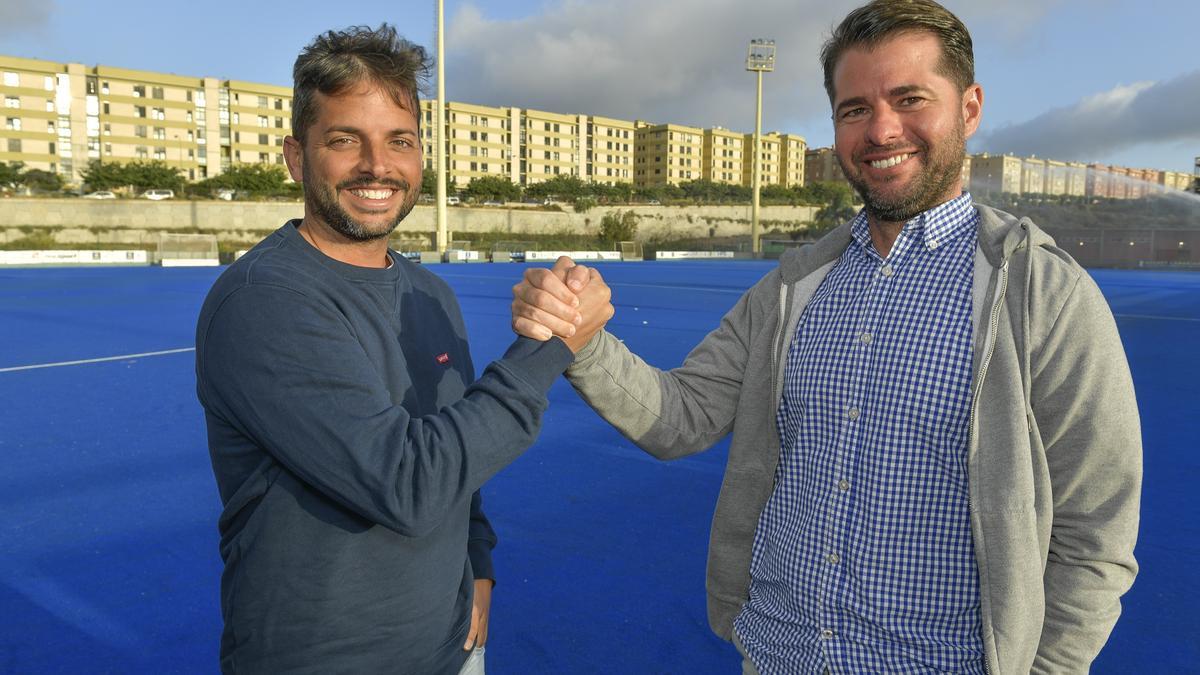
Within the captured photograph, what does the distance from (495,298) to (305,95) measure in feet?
56.7

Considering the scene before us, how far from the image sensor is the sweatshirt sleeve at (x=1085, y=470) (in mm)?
1577

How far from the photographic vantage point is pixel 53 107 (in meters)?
77.0

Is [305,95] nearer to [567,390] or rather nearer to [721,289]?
[567,390]

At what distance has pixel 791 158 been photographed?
130 meters

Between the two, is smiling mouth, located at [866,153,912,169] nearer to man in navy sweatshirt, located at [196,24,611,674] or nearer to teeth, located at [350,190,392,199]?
man in navy sweatshirt, located at [196,24,611,674]

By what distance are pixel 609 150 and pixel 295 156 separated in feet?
380

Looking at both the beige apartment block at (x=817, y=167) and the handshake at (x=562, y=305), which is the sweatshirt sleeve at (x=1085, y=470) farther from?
the beige apartment block at (x=817, y=167)

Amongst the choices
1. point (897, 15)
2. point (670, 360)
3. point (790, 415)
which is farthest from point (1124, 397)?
point (670, 360)

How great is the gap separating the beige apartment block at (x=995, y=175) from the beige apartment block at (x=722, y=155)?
187 feet

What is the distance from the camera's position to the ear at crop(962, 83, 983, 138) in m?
1.93

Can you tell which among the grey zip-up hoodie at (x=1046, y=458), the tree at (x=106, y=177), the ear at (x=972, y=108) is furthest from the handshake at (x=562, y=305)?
the tree at (x=106, y=177)

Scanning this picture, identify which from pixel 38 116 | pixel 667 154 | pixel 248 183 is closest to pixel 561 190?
pixel 248 183

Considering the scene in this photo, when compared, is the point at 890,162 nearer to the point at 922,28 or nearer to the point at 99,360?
the point at 922,28

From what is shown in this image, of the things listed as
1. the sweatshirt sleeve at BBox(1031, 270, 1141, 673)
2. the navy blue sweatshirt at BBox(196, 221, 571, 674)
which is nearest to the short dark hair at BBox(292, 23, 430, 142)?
the navy blue sweatshirt at BBox(196, 221, 571, 674)
